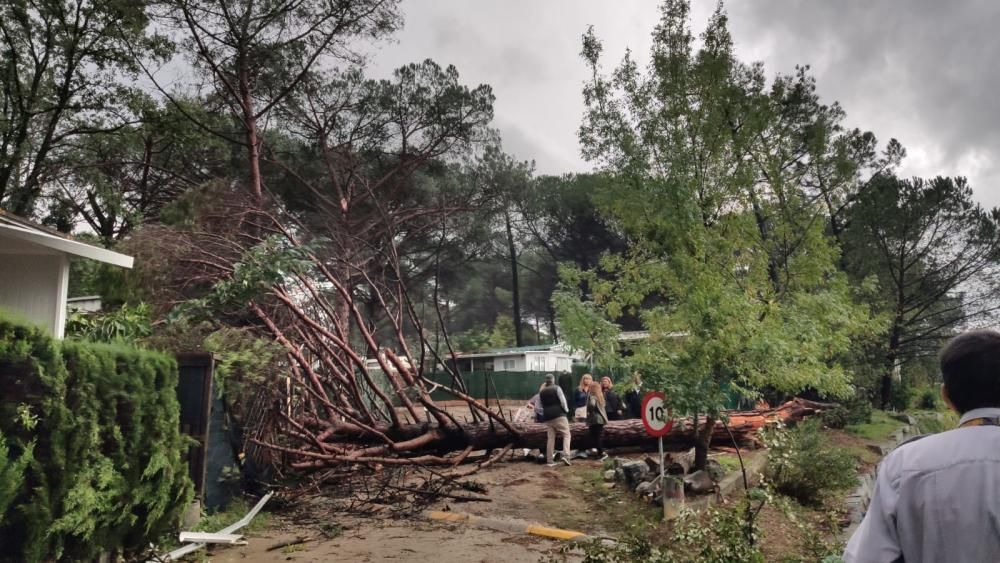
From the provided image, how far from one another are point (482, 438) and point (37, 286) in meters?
6.32

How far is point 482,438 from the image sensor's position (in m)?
9.98

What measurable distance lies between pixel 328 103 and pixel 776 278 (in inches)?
480

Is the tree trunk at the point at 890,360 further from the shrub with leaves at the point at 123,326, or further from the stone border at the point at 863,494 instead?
the shrub with leaves at the point at 123,326

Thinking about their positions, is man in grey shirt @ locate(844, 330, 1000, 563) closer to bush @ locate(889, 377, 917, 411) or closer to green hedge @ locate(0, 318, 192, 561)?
green hedge @ locate(0, 318, 192, 561)

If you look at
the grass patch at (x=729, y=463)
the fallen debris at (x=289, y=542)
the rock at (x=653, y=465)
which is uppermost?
the rock at (x=653, y=465)

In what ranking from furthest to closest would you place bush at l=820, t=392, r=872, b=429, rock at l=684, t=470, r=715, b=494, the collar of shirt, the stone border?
bush at l=820, t=392, r=872, b=429 < rock at l=684, t=470, r=715, b=494 < the stone border < the collar of shirt

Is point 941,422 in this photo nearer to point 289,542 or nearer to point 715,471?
point 715,471

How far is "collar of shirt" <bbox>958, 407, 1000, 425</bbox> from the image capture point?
160 centimetres

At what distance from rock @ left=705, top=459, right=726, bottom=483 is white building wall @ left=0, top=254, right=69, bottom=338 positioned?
842cm

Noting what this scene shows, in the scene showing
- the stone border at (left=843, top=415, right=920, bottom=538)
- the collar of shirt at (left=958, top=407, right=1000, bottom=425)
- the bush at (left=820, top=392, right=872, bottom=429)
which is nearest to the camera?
the collar of shirt at (left=958, top=407, right=1000, bottom=425)

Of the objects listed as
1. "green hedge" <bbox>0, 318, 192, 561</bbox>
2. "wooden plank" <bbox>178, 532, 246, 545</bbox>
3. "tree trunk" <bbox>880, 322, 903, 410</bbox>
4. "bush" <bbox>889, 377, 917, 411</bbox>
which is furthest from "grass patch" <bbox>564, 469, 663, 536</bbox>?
"bush" <bbox>889, 377, 917, 411</bbox>

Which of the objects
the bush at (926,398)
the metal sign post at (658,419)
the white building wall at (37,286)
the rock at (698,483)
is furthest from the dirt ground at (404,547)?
the bush at (926,398)

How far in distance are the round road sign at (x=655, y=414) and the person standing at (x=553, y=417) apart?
329 centimetres

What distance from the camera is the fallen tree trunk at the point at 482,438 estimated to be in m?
8.82
